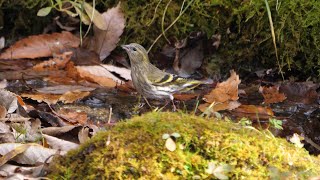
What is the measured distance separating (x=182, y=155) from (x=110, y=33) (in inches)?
170

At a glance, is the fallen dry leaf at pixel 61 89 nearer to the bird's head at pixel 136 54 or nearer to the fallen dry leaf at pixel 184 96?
the bird's head at pixel 136 54

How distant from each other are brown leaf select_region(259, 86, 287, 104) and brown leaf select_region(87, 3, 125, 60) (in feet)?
6.15

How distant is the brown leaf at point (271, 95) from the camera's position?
20.6 feet

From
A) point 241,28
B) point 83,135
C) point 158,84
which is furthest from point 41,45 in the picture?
point 83,135

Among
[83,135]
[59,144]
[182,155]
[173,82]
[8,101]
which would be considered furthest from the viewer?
[173,82]

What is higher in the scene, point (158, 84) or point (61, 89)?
point (158, 84)

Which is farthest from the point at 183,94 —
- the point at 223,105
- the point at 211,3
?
the point at 211,3

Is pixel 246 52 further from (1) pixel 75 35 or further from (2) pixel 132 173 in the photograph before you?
(2) pixel 132 173

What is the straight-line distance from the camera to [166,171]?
10.6 feet

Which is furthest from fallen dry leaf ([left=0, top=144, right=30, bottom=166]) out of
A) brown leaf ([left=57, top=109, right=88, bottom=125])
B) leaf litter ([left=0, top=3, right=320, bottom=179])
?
brown leaf ([left=57, top=109, right=88, bottom=125])

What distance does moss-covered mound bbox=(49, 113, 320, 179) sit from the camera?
3.22 metres

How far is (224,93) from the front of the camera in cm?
616

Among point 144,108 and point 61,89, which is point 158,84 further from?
point 61,89

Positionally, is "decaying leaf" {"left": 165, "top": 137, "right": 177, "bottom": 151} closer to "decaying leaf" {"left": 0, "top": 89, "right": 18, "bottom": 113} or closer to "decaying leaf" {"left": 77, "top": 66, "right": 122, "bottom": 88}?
"decaying leaf" {"left": 0, "top": 89, "right": 18, "bottom": 113}
